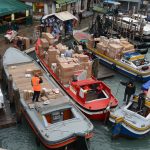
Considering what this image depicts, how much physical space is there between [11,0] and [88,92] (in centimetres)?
1643

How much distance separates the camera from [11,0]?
31500 millimetres

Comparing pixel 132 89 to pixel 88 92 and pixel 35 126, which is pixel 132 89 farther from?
pixel 35 126

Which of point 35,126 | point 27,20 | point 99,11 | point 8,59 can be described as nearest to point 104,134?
point 35,126

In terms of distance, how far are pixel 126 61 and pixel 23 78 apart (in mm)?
8406

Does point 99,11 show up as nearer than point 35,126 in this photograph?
No

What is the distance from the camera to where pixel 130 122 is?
1692cm

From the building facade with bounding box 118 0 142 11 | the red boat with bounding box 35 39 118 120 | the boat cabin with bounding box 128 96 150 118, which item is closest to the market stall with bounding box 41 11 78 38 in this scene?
the red boat with bounding box 35 39 118 120

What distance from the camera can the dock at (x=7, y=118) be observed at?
17266 millimetres

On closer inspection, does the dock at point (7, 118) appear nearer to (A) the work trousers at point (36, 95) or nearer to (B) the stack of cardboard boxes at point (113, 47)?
(A) the work trousers at point (36, 95)

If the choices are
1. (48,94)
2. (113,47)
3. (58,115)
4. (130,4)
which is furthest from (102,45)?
(130,4)

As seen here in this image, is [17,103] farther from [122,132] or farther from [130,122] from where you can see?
[130,122]

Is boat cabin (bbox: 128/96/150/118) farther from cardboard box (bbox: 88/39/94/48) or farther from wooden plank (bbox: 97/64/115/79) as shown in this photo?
cardboard box (bbox: 88/39/94/48)

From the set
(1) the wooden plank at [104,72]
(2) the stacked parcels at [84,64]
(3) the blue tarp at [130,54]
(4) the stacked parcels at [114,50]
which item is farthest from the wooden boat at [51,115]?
(3) the blue tarp at [130,54]

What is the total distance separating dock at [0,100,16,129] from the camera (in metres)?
17.3
